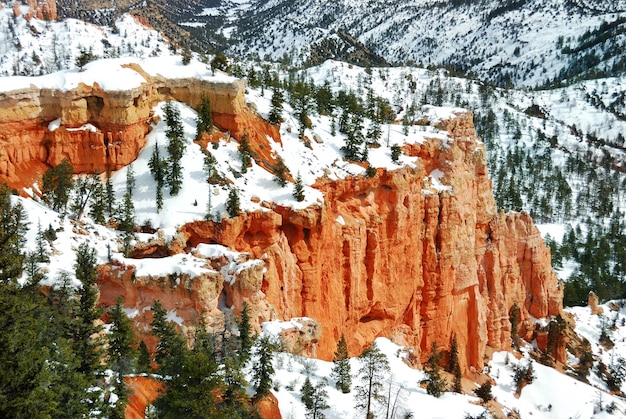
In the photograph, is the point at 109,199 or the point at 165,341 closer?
the point at 165,341

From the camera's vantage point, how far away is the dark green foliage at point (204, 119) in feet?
157

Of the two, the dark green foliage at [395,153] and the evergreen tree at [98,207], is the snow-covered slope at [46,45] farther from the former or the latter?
the evergreen tree at [98,207]

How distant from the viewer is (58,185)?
135 ft

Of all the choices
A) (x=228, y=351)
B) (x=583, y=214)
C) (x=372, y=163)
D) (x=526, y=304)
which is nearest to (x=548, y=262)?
(x=526, y=304)

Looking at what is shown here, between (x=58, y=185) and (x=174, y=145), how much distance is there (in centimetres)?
974

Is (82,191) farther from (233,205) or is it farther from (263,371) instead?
(263,371)

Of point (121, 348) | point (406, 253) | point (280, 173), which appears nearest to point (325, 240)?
point (280, 173)

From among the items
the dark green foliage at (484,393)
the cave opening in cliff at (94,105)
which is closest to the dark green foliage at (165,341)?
the cave opening in cliff at (94,105)

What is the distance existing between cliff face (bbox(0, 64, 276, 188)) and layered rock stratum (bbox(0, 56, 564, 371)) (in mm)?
92

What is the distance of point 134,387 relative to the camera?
95.1 feet

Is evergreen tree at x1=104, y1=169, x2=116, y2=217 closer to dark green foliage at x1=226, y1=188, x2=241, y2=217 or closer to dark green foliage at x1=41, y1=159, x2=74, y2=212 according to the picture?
dark green foliage at x1=41, y1=159, x2=74, y2=212

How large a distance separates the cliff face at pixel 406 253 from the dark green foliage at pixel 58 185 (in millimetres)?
10201

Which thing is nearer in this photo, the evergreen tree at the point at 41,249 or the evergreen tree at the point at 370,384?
the evergreen tree at the point at 370,384

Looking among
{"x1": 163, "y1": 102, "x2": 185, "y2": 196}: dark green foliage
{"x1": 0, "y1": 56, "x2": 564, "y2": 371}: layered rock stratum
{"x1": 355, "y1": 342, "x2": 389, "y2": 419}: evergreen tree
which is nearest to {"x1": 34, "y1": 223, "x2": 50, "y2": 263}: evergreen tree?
{"x1": 0, "y1": 56, "x2": 564, "y2": 371}: layered rock stratum
